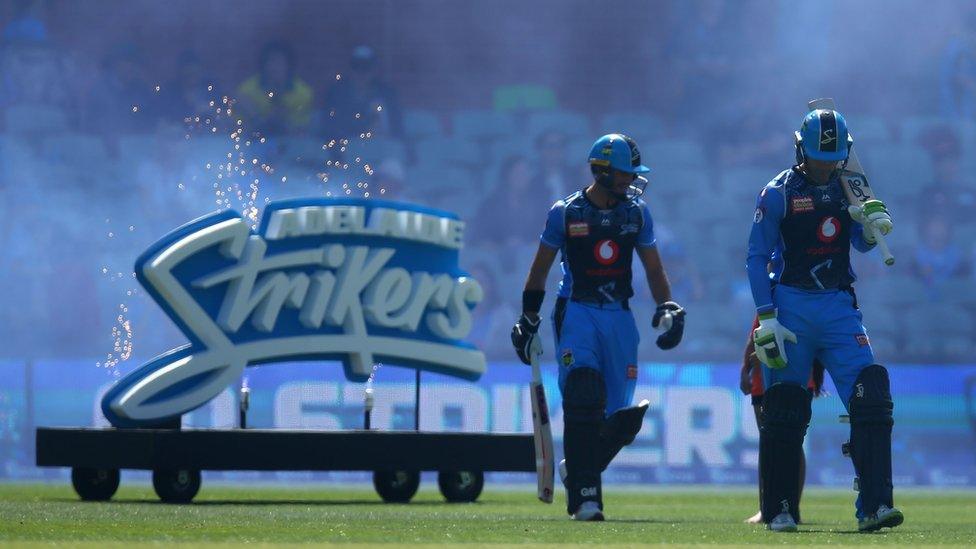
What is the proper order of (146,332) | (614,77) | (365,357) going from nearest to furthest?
(365,357) → (146,332) → (614,77)

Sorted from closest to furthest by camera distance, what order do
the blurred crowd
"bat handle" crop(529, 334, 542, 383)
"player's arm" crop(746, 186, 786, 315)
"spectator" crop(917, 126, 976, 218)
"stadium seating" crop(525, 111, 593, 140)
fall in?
1. "player's arm" crop(746, 186, 786, 315)
2. "bat handle" crop(529, 334, 542, 383)
3. the blurred crowd
4. "spectator" crop(917, 126, 976, 218)
5. "stadium seating" crop(525, 111, 593, 140)

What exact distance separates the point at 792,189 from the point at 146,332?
596 inches

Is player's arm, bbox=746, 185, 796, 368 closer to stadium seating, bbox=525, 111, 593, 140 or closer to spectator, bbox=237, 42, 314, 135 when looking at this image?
spectator, bbox=237, 42, 314, 135

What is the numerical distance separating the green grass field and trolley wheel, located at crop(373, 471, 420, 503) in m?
0.19

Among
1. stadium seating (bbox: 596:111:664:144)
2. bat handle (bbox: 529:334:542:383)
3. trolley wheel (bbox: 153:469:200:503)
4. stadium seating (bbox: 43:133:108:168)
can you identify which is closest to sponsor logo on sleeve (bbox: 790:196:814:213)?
bat handle (bbox: 529:334:542:383)

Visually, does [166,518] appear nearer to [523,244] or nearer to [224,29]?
[523,244]

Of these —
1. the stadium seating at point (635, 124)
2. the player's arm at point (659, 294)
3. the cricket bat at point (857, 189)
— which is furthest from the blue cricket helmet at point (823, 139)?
the stadium seating at point (635, 124)

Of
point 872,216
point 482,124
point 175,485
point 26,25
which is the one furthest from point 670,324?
point 26,25

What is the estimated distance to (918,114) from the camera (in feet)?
87.6

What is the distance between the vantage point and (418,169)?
25.3m

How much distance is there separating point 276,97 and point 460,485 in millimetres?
12206

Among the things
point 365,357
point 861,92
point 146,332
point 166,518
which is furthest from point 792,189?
point 861,92

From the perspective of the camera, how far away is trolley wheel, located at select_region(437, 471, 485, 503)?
14.2 meters

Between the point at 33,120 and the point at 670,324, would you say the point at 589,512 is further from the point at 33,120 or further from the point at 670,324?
the point at 33,120
